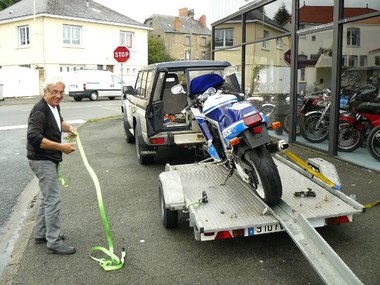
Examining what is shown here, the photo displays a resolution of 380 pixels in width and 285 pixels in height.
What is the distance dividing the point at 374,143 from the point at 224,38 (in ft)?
26.8

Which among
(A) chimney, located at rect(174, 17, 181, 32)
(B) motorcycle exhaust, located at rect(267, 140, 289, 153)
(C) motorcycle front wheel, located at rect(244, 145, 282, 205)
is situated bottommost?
(C) motorcycle front wheel, located at rect(244, 145, 282, 205)

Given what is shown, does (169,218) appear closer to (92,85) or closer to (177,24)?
(92,85)

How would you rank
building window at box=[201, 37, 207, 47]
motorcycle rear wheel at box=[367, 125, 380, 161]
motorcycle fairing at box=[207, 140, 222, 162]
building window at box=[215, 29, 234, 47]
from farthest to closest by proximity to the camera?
1. building window at box=[201, 37, 207, 47]
2. building window at box=[215, 29, 234, 47]
3. motorcycle rear wheel at box=[367, 125, 380, 161]
4. motorcycle fairing at box=[207, 140, 222, 162]

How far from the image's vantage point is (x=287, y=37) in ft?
32.9

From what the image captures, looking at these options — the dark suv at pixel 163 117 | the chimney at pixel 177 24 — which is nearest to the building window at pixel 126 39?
the chimney at pixel 177 24

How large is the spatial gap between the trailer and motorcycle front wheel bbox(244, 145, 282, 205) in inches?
4.0

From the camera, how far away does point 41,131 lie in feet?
13.4

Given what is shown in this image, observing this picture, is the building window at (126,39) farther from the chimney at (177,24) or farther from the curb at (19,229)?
the curb at (19,229)

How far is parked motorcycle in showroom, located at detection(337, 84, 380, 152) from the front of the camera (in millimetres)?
7910

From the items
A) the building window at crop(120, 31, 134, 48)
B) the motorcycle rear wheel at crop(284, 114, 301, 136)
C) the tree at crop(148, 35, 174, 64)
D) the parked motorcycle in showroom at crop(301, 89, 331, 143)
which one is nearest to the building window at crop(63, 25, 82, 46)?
the building window at crop(120, 31, 134, 48)

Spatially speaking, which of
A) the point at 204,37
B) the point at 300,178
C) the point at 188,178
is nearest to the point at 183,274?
the point at 188,178

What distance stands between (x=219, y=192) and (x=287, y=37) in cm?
629

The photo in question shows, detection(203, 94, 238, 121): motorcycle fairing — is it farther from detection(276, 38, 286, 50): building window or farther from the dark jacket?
detection(276, 38, 286, 50): building window

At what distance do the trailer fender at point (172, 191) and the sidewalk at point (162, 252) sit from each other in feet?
1.39
